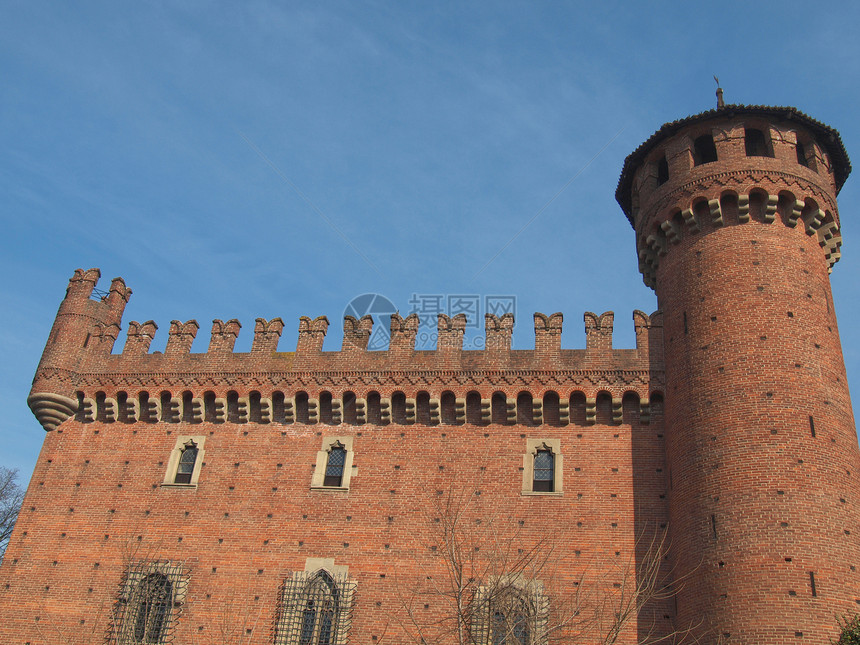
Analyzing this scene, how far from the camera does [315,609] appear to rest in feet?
63.8

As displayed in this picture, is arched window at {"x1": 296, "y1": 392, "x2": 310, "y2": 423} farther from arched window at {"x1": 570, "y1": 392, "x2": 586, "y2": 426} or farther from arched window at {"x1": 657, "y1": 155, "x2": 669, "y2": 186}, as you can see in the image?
arched window at {"x1": 657, "y1": 155, "x2": 669, "y2": 186}

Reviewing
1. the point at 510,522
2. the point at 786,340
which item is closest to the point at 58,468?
the point at 510,522

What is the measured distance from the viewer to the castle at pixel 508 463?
1783 centimetres

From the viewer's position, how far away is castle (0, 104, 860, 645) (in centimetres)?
1783

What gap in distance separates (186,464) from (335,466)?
4366 mm

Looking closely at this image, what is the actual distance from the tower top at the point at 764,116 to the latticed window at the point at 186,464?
15408 mm

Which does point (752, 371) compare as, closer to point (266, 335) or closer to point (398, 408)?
point (398, 408)

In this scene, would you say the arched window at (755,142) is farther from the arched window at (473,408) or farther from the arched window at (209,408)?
the arched window at (209,408)

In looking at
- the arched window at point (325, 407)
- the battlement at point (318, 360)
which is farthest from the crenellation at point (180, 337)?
the arched window at point (325, 407)

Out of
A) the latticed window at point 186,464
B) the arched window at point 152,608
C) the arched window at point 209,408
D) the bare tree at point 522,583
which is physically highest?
the arched window at point 209,408

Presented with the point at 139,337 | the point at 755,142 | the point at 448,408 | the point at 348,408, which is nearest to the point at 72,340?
the point at 139,337

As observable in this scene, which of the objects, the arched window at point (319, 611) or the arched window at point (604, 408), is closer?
the arched window at point (319, 611)

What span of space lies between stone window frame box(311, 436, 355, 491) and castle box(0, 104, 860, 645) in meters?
0.08

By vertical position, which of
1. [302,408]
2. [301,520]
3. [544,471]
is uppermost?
[302,408]
